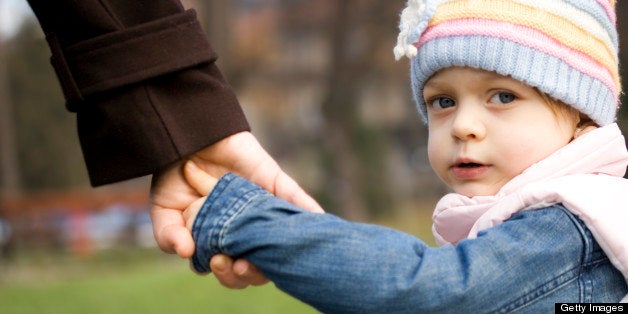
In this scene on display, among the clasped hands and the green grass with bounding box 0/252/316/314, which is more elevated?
the clasped hands

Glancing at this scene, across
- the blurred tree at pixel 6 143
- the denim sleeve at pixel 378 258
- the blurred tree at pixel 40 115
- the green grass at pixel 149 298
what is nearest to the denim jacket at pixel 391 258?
the denim sleeve at pixel 378 258

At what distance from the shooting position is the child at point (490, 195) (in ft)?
5.98

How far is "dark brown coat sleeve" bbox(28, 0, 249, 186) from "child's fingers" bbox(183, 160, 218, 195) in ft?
0.16

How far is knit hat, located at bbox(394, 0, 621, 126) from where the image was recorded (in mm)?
2160

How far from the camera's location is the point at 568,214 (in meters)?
1.96

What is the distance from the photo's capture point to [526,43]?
218cm

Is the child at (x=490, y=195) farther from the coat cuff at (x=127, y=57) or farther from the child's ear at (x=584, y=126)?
the coat cuff at (x=127, y=57)

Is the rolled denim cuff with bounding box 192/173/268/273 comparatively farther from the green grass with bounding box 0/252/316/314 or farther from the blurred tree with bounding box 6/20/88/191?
the blurred tree with bounding box 6/20/88/191

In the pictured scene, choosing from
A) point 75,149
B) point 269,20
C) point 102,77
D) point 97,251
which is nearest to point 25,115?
point 75,149

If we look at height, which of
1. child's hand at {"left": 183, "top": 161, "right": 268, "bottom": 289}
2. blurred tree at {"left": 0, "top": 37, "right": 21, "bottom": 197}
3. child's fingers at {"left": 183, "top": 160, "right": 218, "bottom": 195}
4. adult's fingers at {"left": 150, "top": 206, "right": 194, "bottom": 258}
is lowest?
child's hand at {"left": 183, "top": 161, "right": 268, "bottom": 289}

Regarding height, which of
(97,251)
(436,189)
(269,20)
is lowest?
(97,251)

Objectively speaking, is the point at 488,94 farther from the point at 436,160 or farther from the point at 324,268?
the point at 324,268

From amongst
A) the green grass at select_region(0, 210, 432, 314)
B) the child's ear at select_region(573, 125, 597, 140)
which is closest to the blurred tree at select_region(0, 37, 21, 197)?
the green grass at select_region(0, 210, 432, 314)

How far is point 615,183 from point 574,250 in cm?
21
